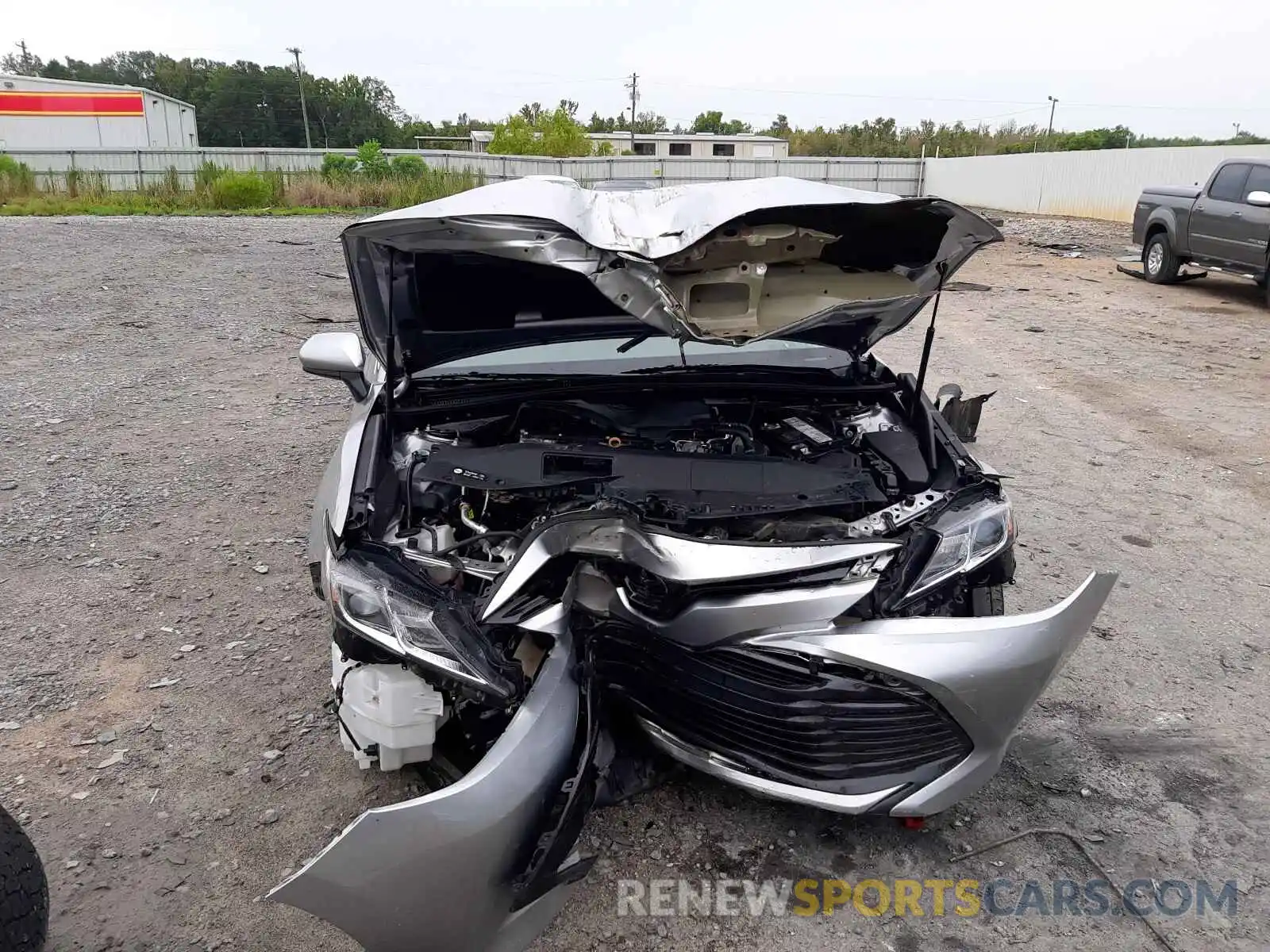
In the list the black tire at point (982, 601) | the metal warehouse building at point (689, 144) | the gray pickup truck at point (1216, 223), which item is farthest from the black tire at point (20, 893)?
the metal warehouse building at point (689, 144)

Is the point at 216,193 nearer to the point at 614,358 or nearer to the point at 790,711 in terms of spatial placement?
the point at 614,358

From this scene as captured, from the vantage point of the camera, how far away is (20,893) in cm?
191

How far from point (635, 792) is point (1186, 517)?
3.89 metres

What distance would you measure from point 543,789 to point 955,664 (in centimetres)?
103

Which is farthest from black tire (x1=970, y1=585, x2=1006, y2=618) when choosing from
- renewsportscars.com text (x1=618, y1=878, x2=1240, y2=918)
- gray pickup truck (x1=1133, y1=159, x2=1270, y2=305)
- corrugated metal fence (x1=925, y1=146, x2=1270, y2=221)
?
corrugated metal fence (x1=925, y1=146, x2=1270, y2=221)

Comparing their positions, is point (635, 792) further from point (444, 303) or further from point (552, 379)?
→ point (444, 303)

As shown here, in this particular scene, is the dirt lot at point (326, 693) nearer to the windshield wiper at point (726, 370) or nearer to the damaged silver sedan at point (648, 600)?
the damaged silver sedan at point (648, 600)

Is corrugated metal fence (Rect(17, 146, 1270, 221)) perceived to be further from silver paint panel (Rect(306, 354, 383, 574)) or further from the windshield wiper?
silver paint panel (Rect(306, 354, 383, 574))

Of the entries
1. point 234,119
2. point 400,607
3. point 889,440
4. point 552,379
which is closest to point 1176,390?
point 889,440

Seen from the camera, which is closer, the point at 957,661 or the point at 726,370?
the point at 957,661

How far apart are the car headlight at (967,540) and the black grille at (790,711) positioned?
0.32 meters

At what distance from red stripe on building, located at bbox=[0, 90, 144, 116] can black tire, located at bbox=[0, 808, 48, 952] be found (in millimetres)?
47713

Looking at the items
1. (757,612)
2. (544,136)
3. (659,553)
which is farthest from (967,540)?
(544,136)

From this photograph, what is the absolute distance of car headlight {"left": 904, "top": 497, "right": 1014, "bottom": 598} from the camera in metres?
2.34
